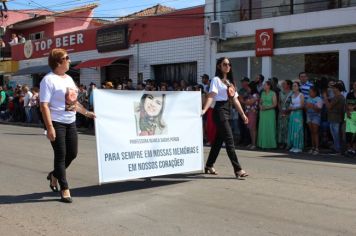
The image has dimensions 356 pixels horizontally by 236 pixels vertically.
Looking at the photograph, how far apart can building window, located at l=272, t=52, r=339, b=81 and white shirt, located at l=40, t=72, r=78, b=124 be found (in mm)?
11158

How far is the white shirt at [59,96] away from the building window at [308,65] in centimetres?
1116

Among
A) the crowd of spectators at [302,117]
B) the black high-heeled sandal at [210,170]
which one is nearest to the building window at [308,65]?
the crowd of spectators at [302,117]

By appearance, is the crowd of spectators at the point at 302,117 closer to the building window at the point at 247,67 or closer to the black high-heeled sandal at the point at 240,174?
the building window at the point at 247,67

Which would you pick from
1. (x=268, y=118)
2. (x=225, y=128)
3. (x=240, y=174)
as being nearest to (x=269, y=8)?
(x=268, y=118)

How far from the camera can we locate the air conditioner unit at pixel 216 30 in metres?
19.0

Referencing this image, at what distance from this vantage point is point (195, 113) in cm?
811

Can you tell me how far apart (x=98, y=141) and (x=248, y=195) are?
6.99 ft

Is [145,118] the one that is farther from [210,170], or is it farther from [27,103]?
[27,103]

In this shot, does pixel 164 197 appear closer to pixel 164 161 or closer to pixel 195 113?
pixel 164 161

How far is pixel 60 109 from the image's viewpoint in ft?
21.3

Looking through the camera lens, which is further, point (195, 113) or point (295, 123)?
point (295, 123)

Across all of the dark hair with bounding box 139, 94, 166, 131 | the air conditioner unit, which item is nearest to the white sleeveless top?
the dark hair with bounding box 139, 94, 166, 131

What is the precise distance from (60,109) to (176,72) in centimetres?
1529

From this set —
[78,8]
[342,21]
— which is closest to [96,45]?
[78,8]
